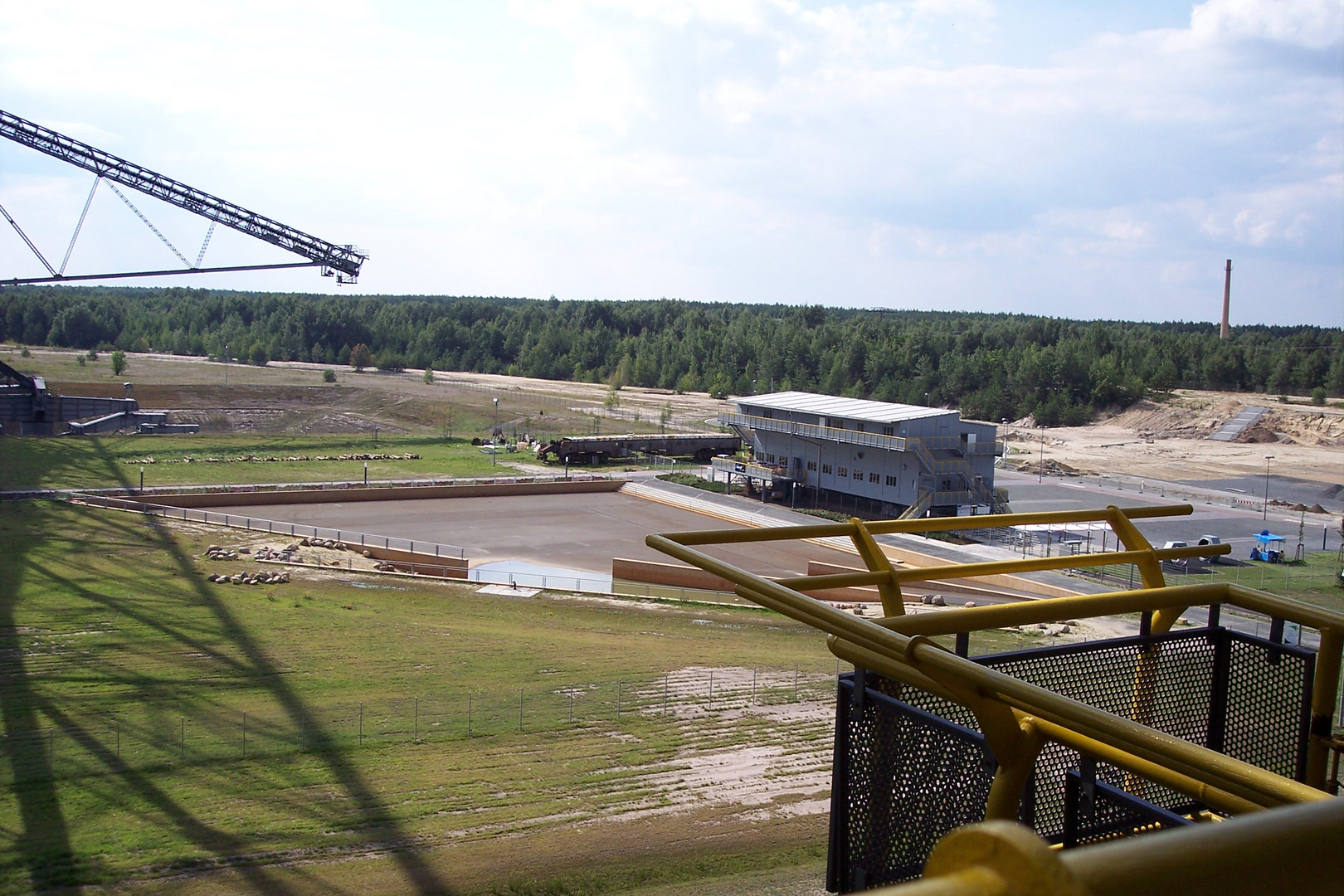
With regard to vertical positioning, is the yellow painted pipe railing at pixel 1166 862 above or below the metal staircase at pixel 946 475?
above

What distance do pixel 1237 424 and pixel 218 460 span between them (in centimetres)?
8431

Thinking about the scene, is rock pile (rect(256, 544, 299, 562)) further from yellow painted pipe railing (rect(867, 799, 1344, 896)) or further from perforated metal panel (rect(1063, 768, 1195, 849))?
yellow painted pipe railing (rect(867, 799, 1344, 896))

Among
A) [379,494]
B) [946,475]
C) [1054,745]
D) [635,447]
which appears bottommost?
[379,494]

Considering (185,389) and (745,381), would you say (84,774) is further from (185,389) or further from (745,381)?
(745,381)

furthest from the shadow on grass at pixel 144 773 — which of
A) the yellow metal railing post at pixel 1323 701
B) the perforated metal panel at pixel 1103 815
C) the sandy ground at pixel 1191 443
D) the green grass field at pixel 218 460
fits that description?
the sandy ground at pixel 1191 443

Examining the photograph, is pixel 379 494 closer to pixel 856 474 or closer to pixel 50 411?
pixel 856 474

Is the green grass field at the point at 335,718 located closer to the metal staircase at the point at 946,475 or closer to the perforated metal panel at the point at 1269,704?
the perforated metal panel at the point at 1269,704

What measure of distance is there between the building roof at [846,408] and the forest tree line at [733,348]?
46832mm

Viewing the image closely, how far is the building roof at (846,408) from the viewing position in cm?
5041

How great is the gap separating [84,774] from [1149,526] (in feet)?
154

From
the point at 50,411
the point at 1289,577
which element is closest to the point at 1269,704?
the point at 1289,577

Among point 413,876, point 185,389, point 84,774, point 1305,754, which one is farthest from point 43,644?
point 185,389

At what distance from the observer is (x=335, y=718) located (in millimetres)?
23297

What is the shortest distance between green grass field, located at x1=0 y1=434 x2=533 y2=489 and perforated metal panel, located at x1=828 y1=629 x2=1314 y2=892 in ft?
181
